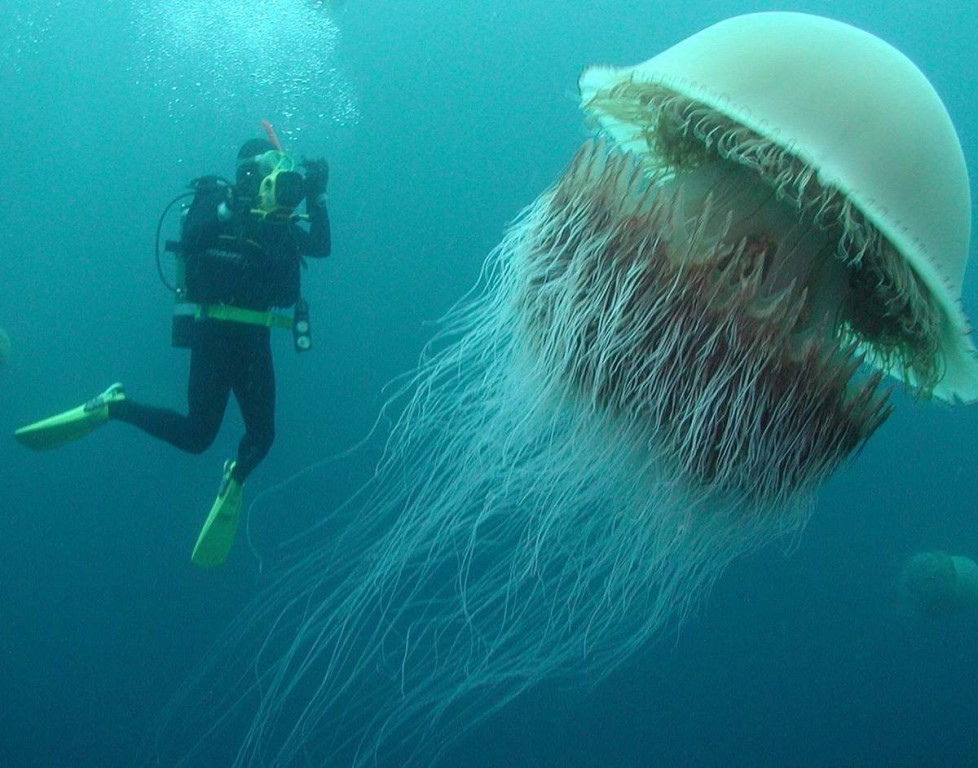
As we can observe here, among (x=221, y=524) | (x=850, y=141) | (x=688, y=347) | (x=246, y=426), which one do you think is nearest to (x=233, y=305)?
(x=246, y=426)

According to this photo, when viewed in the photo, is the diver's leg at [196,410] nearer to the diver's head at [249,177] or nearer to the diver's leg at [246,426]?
the diver's leg at [246,426]

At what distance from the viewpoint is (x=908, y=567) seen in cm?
1327

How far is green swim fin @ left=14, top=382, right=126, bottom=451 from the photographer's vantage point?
621cm

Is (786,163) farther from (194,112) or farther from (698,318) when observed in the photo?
(194,112)

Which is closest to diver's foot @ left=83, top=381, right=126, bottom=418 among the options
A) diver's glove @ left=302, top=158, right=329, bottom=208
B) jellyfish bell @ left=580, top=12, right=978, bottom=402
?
diver's glove @ left=302, top=158, right=329, bottom=208

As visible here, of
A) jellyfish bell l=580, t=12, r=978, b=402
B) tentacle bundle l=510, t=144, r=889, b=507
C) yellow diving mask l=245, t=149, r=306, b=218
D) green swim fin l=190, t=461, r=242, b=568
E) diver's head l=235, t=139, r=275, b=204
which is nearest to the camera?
jellyfish bell l=580, t=12, r=978, b=402

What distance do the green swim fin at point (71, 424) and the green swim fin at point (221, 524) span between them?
1091 mm

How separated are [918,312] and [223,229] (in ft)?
15.6

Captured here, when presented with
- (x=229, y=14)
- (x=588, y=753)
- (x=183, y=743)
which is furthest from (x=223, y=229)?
(x=229, y=14)

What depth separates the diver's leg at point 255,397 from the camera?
614cm

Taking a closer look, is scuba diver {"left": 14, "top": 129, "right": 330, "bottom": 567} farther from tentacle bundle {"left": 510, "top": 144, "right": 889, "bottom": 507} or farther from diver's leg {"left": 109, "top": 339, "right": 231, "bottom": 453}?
tentacle bundle {"left": 510, "top": 144, "right": 889, "bottom": 507}

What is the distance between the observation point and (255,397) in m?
6.23

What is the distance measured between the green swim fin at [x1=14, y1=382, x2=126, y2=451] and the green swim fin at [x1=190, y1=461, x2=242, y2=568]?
3.58 ft

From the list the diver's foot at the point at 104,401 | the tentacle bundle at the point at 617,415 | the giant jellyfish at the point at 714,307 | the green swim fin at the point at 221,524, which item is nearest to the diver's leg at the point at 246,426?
the green swim fin at the point at 221,524
